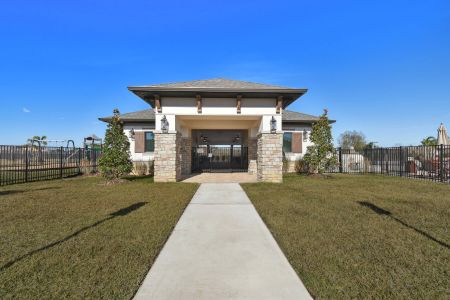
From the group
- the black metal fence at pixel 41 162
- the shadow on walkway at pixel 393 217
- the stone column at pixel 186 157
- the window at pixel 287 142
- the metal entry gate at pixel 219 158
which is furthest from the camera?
the metal entry gate at pixel 219 158

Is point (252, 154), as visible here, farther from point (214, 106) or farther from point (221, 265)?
point (221, 265)

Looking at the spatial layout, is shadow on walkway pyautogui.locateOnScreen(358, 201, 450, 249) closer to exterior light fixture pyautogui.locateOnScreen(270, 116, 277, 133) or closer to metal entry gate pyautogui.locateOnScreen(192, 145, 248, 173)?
exterior light fixture pyautogui.locateOnScreen(270, 116, 277, 133)

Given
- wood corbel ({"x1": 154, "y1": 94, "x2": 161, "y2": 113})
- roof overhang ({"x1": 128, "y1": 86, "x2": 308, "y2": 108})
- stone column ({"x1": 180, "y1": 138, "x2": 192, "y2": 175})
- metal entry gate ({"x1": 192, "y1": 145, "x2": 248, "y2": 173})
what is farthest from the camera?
metal entry gate ({"x1": 192, "y1": 145, "x2": 248, "y2": 173})

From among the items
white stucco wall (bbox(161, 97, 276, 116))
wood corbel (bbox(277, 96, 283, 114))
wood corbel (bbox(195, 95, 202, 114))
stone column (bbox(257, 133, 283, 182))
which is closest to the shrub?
white stucco wall (bbox(161, 97, 276, 116))

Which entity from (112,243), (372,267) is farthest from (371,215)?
(112,243)

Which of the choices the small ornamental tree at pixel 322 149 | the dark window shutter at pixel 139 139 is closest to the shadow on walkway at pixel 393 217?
the small ornamental tree at pixel 322 149

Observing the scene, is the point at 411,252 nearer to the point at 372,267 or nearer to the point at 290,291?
the point at 372,267

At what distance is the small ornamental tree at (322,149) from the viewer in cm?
1456

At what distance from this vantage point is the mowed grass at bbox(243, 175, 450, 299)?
2734 millimetres

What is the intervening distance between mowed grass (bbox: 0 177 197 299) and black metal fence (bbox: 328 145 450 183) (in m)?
15.1

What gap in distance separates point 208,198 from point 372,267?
218 inches

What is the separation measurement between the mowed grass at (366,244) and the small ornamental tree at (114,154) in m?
8.09

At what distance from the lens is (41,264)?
10.5 ft

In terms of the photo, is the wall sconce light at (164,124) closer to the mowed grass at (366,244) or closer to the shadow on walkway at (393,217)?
the mowed grass at (366,244)
